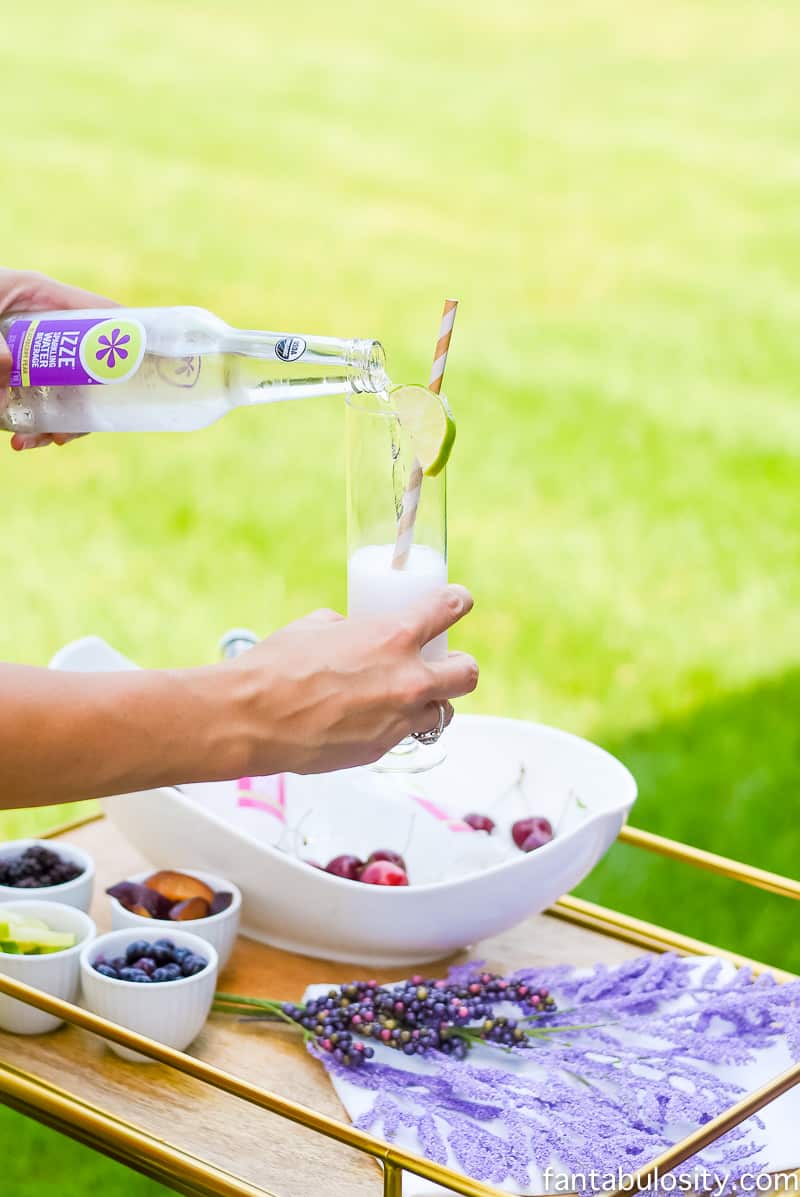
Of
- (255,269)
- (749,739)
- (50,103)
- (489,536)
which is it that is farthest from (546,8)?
(749,739)

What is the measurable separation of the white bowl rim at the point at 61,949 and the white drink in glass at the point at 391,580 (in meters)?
0.34

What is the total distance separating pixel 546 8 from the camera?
315 inches

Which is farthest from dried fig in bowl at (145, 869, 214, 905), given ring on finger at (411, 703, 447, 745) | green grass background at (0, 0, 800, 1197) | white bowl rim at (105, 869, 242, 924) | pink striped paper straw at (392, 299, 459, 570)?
green grass background at (0, 0, 800, 1197)

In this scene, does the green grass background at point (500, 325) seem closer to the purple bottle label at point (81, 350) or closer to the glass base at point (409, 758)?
the glass base at point (409, 758)

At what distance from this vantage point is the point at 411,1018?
1.21m

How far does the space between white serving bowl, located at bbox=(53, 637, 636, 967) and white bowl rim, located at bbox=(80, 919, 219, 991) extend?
79 millimetres

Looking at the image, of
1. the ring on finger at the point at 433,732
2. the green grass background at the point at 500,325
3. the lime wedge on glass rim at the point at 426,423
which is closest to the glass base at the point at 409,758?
the ring on finger at the point at 433,732

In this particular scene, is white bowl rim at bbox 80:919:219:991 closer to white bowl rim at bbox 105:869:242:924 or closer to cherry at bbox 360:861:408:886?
white bowl rim at bbox 105:869:242:924

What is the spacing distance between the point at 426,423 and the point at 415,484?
0.15ft

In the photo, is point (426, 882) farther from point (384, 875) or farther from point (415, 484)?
point (415, 484)

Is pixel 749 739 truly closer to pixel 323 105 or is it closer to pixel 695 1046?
pixel 695 1046

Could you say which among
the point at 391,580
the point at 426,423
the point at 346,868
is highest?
the point at 426,423

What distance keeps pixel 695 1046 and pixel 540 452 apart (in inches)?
120

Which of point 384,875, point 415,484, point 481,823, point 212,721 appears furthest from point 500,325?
point 212,721
